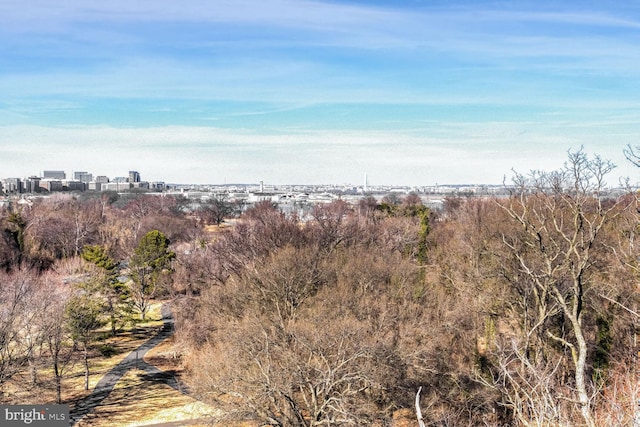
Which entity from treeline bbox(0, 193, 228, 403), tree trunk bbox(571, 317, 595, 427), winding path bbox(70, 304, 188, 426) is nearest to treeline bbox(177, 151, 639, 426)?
tree trunk bbox(571, 317, 595, 427)

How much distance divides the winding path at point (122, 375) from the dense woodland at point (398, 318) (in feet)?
5.48

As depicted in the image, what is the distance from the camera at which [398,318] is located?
2275 centimetres

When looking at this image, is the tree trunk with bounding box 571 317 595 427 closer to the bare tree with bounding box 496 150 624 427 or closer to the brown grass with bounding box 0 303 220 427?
the bare tree with bounding box 496 150 624 427

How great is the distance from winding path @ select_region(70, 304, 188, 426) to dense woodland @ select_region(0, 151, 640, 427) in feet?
5.48

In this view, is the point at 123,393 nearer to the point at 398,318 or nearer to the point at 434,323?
the point at 398,318

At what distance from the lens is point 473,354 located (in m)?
25.5

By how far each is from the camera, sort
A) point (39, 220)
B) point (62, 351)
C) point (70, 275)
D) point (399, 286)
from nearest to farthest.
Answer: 1. point (399, 286)
2. point (62, 351)
3. point (70, 275)
4. point (39, 220)

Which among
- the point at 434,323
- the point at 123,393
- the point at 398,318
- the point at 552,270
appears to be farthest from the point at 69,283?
the point at 552,270

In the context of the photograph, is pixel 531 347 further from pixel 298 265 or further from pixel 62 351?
pixel 62 351

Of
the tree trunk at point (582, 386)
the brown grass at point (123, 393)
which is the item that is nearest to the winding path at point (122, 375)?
the brown grass at point (123, 393)

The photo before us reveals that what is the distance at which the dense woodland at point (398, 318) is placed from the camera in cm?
1672

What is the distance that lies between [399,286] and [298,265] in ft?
17.8

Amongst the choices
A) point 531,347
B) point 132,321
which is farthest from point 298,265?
point 132,321

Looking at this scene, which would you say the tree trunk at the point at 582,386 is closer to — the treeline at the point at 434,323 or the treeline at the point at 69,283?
the treeline at the point at 434,323
